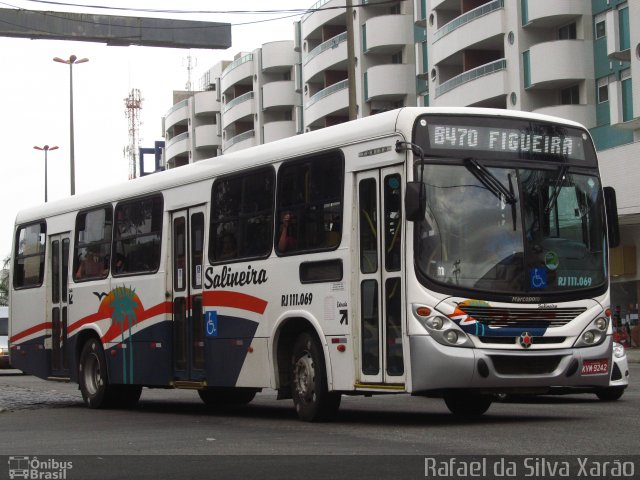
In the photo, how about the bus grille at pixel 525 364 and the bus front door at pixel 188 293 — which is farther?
the bus front door at pixel 188 293

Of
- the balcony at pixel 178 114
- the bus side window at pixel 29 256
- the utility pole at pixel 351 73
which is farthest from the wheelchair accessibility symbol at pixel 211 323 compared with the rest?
the balcony at pixel 178 114

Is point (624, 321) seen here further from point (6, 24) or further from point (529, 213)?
point (529, 213)

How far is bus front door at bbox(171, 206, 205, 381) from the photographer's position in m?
17.0

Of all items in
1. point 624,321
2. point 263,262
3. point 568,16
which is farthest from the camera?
point 568,16

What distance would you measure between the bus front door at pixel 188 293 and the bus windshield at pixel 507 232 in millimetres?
4504

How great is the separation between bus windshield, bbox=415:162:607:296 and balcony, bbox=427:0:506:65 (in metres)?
35.1

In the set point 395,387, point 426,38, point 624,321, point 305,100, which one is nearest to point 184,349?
point 395,387

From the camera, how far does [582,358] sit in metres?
13.7

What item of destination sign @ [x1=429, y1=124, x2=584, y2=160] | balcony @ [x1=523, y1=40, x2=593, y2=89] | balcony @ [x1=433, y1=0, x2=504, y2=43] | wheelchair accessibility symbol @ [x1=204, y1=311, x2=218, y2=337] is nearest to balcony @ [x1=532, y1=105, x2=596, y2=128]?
balcony @ [x1=523, y1=40, x2=593, y2=89]

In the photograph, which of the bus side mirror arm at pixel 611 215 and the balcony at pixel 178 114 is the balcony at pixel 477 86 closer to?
the bus side mirror arm at pixel 611 215

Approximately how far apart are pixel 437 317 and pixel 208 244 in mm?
4520

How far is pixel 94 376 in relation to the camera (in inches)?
788

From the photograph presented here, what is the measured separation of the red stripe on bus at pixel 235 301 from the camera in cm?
1562

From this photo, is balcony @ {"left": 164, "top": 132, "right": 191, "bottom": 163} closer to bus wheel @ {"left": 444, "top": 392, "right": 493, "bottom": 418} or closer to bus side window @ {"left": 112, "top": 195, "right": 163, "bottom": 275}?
bus side window @ {"left": 112, "top": 195, "right": 163, "bottom": 275}
